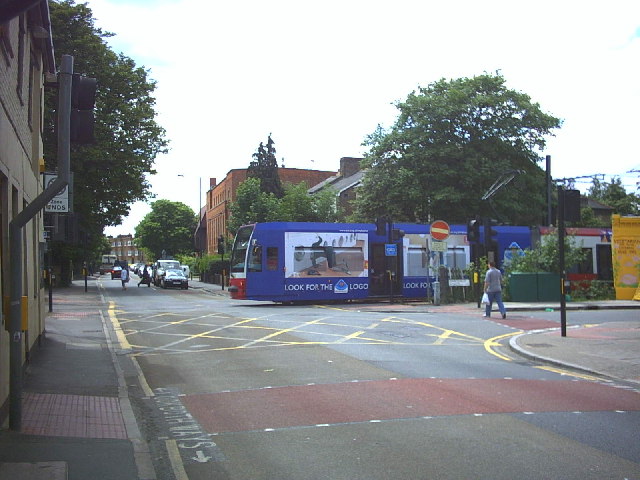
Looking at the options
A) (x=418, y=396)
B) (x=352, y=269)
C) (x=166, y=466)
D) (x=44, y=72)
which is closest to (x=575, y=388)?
(x=418, y=396)

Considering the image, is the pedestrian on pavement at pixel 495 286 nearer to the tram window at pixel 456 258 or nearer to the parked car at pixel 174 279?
the tram window at pixel 456 258

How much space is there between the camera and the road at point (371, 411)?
5.44 metres

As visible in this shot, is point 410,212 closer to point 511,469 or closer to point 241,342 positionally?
point 241,342

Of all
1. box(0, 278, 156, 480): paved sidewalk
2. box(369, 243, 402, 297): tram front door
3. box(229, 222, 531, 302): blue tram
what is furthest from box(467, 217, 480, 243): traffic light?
box(0, 278, 156, 480): paved sidewalk

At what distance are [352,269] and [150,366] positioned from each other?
16.0 m

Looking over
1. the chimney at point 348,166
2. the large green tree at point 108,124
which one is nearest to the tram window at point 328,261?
Answer: the large green tree at point 108,124

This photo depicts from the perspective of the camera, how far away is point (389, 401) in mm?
7820

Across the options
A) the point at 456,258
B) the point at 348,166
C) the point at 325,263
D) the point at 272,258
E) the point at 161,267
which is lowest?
the point at 161,267

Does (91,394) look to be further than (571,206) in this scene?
No

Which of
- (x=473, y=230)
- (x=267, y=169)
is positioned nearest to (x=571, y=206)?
(x=473, y=230)

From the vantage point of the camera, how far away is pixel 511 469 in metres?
5.27

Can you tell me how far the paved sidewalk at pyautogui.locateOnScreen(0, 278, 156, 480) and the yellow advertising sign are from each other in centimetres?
2168

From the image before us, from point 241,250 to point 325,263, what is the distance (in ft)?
11.4

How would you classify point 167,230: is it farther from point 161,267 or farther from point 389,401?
point 389,401
